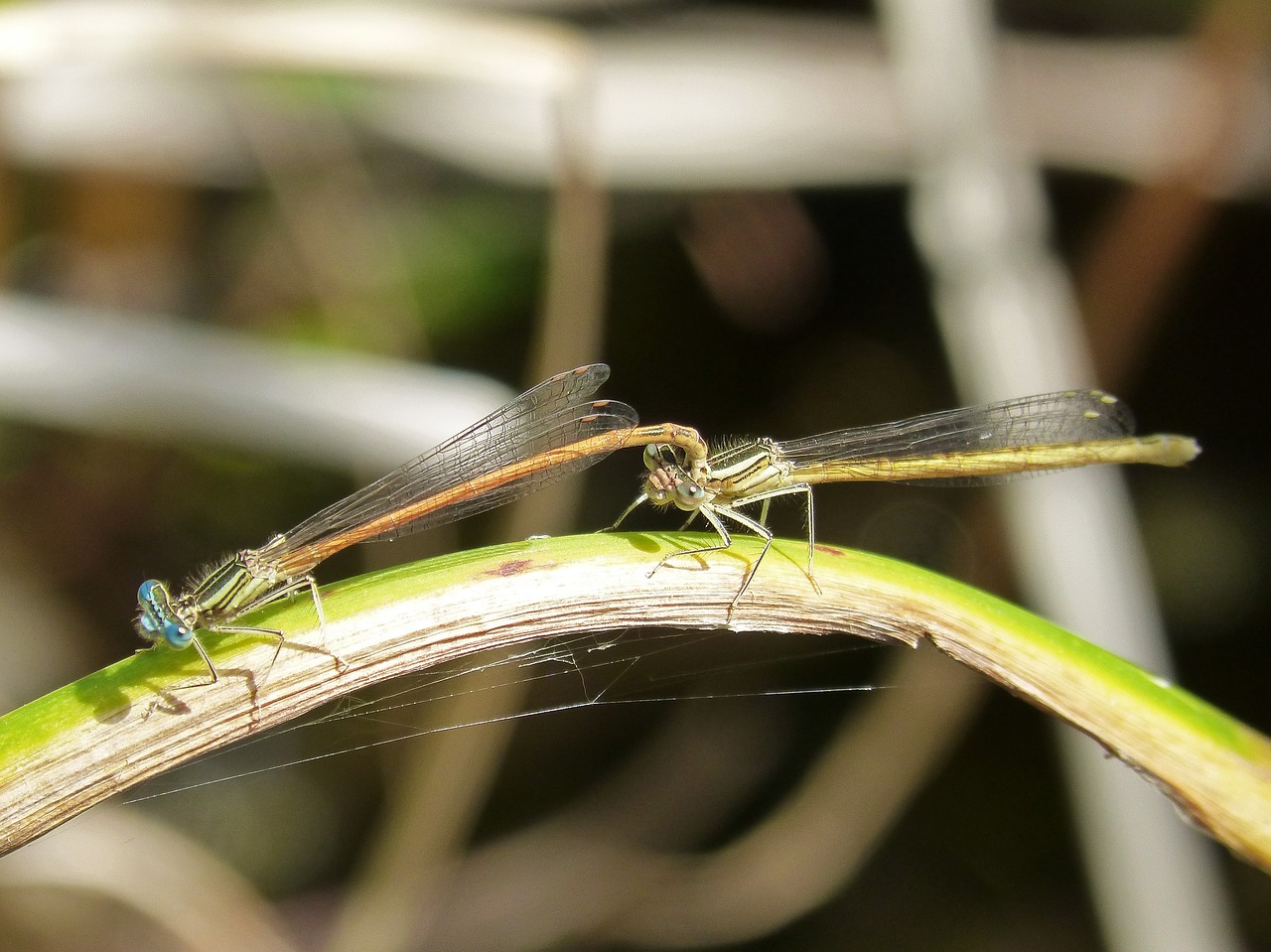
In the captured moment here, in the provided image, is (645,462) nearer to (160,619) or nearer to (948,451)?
(948,451)

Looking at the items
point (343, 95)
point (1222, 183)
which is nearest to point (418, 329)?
point (343, 95)

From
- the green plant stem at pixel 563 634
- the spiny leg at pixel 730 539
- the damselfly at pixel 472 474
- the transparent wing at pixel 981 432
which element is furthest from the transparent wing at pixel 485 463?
the green plant stem at pixel 563 634

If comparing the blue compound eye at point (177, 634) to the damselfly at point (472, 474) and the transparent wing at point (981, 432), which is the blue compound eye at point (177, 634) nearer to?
the damselfly at point (472, 474)

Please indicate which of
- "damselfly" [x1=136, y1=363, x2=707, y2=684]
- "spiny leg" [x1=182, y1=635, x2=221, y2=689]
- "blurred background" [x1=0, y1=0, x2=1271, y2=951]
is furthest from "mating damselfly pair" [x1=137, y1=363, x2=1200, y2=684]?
"blurred background" [x1=0, y1=0, x2=1271, y2=951]

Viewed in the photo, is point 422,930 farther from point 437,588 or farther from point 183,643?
point 437,588

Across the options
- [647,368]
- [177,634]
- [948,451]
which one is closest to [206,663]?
[177,634]

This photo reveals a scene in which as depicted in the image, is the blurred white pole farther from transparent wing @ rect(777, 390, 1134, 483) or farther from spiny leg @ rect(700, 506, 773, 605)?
spiny leg @ rect(700, 506, 773, 605)
